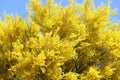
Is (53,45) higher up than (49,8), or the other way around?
(49,8)

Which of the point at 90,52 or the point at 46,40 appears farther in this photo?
the point at 90,52

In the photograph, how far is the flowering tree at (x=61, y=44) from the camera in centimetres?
1834

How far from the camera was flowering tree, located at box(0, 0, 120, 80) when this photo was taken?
1834 centimetres

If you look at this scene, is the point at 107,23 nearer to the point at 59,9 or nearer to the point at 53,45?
the point at 59,9

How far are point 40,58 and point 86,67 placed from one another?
3065mm

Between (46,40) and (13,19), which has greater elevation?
(13,19)

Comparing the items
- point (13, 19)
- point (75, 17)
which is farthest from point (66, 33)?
point (13, 19)

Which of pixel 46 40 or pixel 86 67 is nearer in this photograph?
pixel 46 40

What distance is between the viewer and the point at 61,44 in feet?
61.0

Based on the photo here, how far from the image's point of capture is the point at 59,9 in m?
20.4

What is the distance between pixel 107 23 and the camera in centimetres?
2077

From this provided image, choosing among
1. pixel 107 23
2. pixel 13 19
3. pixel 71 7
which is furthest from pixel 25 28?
pixel 107 23

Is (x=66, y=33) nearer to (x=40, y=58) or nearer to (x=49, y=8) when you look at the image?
(x=49, y=8)

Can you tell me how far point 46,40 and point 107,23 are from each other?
135 inches
